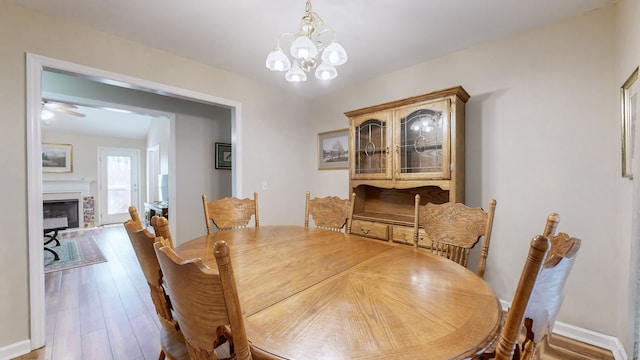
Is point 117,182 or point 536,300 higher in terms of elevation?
point 117,182

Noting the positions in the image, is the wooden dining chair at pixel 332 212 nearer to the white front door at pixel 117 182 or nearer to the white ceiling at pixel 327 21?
the white ceiling at pixel 327 21

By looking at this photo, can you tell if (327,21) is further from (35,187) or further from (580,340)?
(580,340)

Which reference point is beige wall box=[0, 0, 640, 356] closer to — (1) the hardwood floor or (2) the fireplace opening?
(1) the hardwood floor

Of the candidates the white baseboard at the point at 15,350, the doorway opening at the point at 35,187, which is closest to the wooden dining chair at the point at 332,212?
the doorway opening at the point at 35,187

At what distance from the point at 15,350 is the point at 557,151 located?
4054mm

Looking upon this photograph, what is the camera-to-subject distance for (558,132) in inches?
75.8

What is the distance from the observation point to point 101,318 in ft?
7.07

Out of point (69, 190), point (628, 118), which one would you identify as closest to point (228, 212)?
point (628, 118)

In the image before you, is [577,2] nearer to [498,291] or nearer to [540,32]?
[540,32]

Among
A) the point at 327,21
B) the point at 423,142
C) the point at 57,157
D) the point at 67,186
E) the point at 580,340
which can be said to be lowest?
the point at 580,340

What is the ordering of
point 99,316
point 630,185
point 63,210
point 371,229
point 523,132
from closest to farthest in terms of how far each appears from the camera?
1. point 630,185
2. point 523,132
3. point 99,316
4. point 371,229
5. point 63,210

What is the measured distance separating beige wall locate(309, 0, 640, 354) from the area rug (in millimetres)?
4991

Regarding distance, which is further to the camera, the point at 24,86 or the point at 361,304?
the point at 24,86

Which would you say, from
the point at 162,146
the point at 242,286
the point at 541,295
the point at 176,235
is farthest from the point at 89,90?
the point at 541,295
